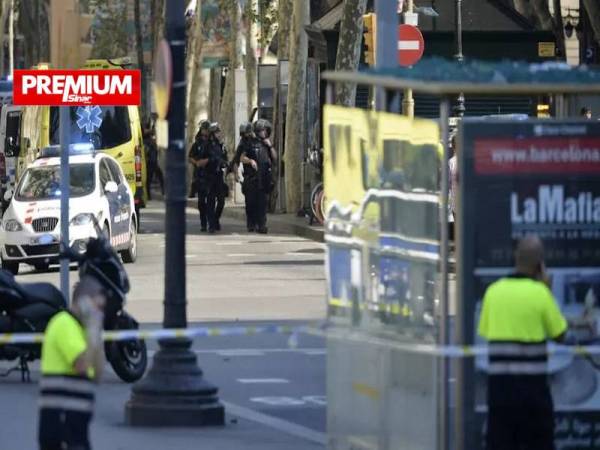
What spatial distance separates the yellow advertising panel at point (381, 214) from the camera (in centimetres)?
962

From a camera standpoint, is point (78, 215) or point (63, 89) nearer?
point (63, 89)

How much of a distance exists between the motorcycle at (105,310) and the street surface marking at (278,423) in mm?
1123

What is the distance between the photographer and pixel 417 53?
76.8ft

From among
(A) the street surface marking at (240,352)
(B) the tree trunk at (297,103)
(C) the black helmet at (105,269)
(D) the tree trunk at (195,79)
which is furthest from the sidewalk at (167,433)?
(D) the tree trunk at (195,79)

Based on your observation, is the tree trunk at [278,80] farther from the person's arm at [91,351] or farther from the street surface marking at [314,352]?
the person's arm at [91,351]

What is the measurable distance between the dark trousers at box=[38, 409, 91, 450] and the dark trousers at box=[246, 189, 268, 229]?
23.8 metres

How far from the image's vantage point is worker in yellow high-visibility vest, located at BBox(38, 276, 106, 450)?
8.92 metres

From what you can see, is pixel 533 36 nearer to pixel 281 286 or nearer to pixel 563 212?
pixel 281 286

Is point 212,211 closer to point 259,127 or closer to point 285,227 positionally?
point 285,227

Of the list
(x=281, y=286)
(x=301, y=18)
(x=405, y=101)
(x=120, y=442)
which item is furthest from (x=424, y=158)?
(x=301, y=18)

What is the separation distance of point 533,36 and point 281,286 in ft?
58.0

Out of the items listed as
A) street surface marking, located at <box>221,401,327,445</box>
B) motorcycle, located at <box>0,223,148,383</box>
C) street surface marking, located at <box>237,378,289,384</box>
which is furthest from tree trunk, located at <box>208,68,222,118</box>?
street surface marking, located at <box>221,401,327,445</box>

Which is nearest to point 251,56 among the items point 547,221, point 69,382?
point 547,221

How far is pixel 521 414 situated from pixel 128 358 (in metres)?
6.02
